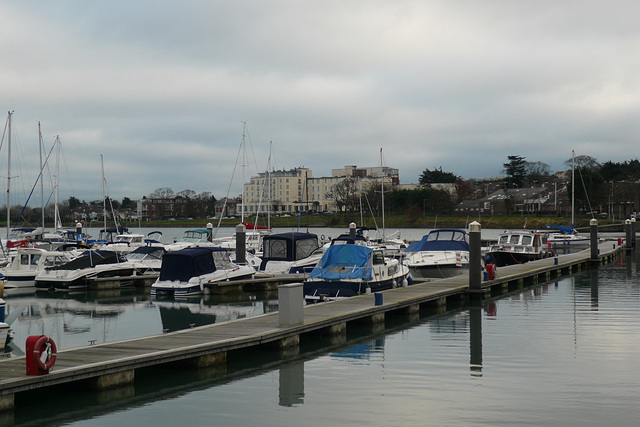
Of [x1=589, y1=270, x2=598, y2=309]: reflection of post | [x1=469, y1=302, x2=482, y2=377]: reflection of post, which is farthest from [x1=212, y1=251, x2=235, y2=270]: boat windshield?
[x1=589, y1=270, x2=598, y2=309]: reflection of post

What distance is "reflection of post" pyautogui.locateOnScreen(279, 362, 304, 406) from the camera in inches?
504

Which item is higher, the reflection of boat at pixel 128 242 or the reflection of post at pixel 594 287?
the reflection of boat at pixel 128 242

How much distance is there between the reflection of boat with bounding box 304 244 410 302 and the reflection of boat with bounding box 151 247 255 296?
7.00m

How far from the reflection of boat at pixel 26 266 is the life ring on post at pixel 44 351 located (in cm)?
2243

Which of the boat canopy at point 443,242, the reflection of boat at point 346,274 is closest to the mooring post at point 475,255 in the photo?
the reflection of boat at point 346,274

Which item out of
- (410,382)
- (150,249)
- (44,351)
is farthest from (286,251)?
(44,351)

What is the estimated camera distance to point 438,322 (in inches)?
868

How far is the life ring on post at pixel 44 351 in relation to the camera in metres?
11.3

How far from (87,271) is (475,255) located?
1895cm

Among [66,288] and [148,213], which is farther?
[148,213]

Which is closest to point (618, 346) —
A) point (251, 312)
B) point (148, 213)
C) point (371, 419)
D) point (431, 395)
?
point (431, 395)

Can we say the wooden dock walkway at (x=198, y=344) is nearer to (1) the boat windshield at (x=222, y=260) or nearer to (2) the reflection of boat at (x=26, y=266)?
(1) the boat windshield at (x=222, y=260)

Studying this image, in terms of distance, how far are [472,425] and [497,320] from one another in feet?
39.8

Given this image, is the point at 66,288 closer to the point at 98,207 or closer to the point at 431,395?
the point at 431,395
